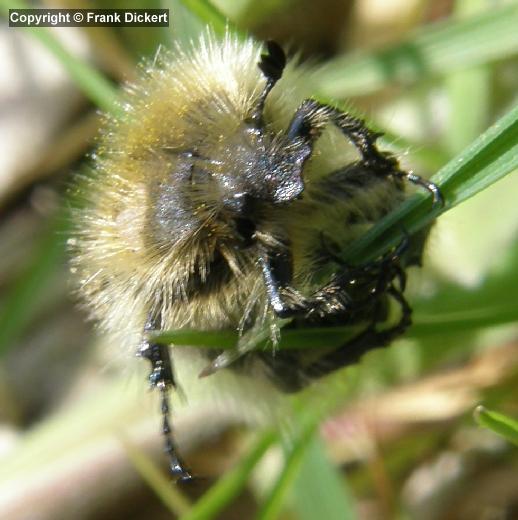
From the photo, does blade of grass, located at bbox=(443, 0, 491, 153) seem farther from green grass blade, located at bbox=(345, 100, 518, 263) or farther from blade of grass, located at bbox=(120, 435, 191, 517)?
blade of grass, located at bbox=(120, 435, 191, 517)

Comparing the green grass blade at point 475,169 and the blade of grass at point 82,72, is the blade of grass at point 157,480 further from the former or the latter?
the green grass blade at point 475,169

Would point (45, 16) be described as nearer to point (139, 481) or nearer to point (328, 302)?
point (139, 481)

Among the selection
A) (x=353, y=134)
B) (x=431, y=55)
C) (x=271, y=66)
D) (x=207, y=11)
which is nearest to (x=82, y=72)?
(x=207, y=11)

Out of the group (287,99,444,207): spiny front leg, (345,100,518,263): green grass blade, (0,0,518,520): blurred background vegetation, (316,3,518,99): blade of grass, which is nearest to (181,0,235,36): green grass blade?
(0,0,518,520): blurred background vegetation

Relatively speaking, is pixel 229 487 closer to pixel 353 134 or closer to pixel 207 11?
pixel 353 134

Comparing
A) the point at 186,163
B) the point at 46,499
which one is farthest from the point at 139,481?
the point at 186,163

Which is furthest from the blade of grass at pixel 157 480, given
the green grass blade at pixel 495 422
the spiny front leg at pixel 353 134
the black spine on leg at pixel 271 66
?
the black spine on leg at pixel 271 66

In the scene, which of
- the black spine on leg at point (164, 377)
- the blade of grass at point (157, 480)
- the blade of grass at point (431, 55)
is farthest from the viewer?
the blade of grass at point (157, 480)
